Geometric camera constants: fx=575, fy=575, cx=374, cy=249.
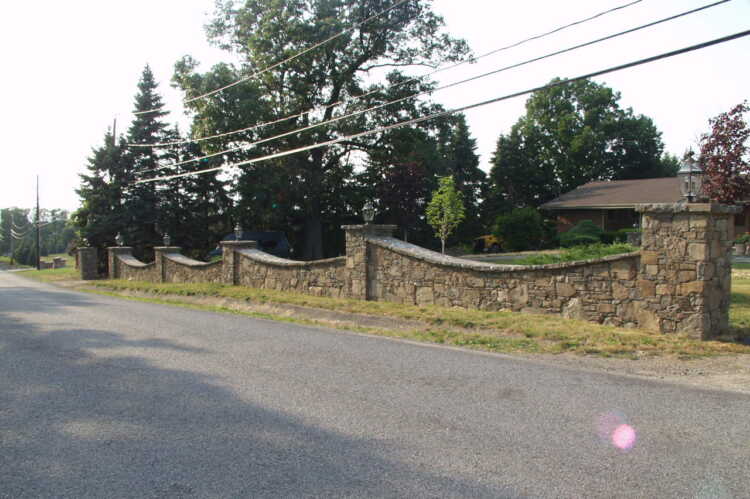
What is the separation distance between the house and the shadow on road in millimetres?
34935

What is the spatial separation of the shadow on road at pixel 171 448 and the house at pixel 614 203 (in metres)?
34.9

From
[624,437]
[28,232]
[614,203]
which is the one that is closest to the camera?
[624,437]

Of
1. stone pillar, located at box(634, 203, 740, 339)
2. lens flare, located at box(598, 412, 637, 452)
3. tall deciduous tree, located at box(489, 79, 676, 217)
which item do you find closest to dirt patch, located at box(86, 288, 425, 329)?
stone pillar, located at box(634, 203, 740, 339)

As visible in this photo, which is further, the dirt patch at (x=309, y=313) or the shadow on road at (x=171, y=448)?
the dirt patch at (x=309, y=313)

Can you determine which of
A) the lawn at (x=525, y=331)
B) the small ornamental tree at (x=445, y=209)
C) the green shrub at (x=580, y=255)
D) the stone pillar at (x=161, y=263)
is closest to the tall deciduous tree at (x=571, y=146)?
the small ornamental tree at (x=445, y=209)

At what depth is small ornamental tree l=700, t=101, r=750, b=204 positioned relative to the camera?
22688mm

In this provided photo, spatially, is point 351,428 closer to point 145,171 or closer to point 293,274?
point 293,274

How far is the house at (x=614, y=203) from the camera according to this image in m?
36.2

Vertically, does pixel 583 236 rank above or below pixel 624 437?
above

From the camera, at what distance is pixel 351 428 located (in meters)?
4.80

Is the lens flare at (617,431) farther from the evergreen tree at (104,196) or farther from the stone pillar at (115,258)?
the evergreen tree at (104,196)

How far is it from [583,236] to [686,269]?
2373 cm

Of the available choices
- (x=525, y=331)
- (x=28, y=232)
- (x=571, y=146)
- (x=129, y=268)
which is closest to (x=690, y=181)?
(x=525, y=331)

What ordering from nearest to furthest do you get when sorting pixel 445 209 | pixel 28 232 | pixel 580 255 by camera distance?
pixel 580 255 → pixel 445 209 → pixel 28 232
